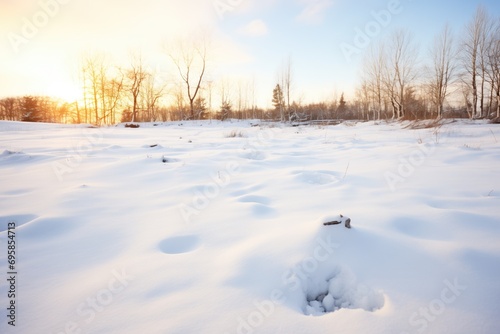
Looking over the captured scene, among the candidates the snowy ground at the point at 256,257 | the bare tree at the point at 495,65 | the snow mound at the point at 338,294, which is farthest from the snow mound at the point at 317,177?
the bare tree at the point at 495,65

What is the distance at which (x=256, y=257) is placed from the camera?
1.33 meters

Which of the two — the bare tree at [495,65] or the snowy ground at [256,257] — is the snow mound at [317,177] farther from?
the bare tree at [495,65]

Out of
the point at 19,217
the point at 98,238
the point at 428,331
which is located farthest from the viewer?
the point at 19,217

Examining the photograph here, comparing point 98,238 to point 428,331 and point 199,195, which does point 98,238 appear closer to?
point 199,195

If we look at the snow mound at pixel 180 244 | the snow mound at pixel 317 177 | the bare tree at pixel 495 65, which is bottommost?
the snow mound at pixel 180 244

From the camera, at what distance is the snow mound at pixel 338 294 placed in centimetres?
107

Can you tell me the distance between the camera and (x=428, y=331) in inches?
34.6

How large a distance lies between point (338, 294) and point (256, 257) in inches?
18.3

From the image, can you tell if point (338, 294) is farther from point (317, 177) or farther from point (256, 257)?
point (317, 177)

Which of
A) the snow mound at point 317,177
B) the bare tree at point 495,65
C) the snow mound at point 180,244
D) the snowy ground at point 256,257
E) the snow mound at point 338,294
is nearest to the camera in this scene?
the snowy ground at point 256,257

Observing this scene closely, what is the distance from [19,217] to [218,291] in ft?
6.28

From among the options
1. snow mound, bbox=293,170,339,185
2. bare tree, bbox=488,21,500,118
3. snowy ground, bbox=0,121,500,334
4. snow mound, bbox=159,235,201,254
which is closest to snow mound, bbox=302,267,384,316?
snowy ground, bbox=0,121,500,334

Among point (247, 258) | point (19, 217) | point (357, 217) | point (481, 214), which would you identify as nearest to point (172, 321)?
point (247, 258)

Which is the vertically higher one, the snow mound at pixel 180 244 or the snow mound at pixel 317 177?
the snow mound at pixel 317 177
